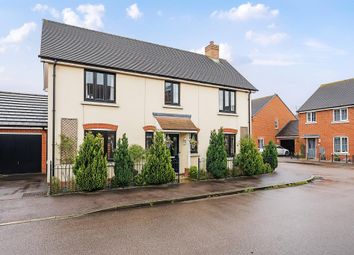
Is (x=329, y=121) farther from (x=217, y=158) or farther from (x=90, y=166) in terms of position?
(x=90, y=166)

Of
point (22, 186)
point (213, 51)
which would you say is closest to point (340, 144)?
point (213, 51)

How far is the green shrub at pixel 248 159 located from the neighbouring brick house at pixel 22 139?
38.4 ft

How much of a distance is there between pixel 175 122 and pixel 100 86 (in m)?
4.36

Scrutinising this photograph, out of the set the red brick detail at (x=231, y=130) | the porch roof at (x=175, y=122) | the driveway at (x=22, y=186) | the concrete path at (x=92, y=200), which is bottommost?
the concrete path at (x=92, y=200)

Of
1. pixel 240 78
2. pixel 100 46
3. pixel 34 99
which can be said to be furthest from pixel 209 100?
pixel 34 99

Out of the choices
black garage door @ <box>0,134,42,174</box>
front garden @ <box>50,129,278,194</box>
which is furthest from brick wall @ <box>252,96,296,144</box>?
black garage door @ <box>0,134,42,174</box>

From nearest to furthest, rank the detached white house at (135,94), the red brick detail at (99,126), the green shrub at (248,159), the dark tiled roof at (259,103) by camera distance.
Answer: the detached white house at (135,94) → the red brick detail at (99,126) → the green shrub at (248,159) → the dark tiled roof at (259,103)

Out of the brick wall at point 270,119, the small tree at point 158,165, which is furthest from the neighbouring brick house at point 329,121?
the small tree at point 158,165

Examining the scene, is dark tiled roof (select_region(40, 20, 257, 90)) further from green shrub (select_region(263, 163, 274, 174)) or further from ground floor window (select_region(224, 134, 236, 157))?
green shrub (select_region(263, 163, 274, 174))

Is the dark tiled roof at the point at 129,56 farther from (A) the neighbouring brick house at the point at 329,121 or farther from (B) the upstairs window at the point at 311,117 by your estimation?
(B) the upstairs window at the point at 311,117

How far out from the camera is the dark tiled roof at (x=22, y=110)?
15.6 metres

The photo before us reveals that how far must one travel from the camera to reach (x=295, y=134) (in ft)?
116

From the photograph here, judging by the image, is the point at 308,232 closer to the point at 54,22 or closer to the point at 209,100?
the point at 209,100

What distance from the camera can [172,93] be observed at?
608 inches
